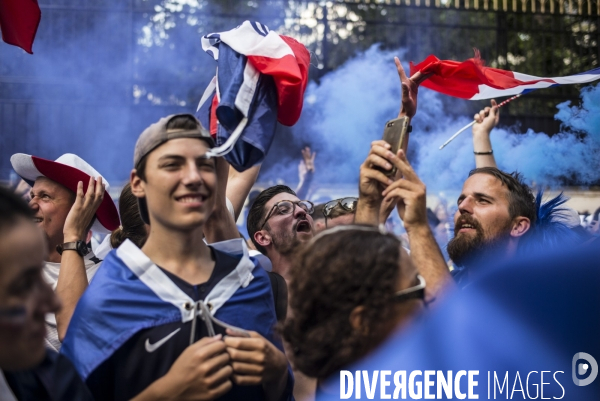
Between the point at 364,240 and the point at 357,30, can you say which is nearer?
the point at 364,240

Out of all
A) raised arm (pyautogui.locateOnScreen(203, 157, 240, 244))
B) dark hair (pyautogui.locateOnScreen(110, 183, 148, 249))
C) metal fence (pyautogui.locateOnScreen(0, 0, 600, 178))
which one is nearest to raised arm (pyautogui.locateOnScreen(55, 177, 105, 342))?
dark hair (pyautogui.locateOnScreen(110, 183, 148, 249))

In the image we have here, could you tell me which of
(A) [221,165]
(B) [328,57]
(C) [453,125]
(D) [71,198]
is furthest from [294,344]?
(B) [328,57]

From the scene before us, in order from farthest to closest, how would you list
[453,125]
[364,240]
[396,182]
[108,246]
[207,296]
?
[453,125]
[108,246]
[396,182]
[207,296]
[364,240]

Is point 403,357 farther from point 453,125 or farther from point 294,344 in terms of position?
point 453,125

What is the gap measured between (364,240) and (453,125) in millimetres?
7734

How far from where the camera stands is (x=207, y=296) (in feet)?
7.75

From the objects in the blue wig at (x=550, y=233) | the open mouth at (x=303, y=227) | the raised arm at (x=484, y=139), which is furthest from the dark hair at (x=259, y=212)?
the blue wig at (x=550, y=233)

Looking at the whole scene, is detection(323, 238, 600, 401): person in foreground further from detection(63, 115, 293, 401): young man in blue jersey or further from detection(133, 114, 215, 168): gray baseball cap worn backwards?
detection(133, 114, 215, 168): gray baseball cap worn backwards

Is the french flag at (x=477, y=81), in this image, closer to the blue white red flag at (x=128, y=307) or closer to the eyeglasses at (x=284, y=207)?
the eyeglasses at (x=284, y=207)

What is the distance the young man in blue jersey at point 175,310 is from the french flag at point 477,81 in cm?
218

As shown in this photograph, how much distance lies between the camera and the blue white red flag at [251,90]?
2613 millimetres

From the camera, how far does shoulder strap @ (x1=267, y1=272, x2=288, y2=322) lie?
3.07 m

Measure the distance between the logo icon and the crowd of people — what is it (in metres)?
0.51

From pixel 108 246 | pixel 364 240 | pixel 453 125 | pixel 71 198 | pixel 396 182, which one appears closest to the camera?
pixel 364 240
